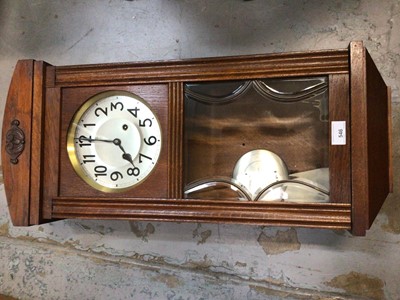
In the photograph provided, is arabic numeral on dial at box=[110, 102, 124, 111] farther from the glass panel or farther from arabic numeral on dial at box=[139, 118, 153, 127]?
the glass panel

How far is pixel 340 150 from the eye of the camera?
0.71m

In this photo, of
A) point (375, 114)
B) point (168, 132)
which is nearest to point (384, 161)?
point (375, 114)

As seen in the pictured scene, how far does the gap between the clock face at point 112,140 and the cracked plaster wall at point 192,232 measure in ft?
0.97

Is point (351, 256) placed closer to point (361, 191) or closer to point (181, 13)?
point (361, 191)

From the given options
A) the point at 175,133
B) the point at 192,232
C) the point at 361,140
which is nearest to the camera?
the point at 361,140

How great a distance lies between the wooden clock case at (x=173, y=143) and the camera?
695 mm

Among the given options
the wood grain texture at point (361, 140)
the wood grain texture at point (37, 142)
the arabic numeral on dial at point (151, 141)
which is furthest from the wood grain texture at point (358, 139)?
the wood grain texture at point (37, 142)

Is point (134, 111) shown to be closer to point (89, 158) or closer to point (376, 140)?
point (89, 158)

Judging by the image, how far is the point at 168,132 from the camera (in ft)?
2.60

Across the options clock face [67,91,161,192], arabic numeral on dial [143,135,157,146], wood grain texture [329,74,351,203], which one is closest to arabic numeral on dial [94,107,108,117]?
clock face [67,91,161,192]

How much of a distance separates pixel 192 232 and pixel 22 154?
501 millimetres

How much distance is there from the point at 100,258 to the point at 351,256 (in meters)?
0.72

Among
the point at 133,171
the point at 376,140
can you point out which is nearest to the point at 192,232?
the point at 133,171

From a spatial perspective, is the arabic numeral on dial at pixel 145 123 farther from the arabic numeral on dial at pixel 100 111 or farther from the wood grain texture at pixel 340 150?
the wood grain texture at pixel 340 150
